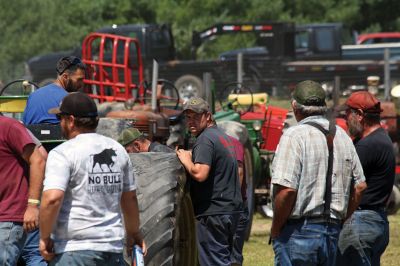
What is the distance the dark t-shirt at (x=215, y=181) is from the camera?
9.01 m

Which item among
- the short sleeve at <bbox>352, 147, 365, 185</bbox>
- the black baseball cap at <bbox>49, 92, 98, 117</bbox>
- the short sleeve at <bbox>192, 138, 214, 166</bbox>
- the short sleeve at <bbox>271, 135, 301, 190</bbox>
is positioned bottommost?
the short sleeve at <bbox>192, 138, 214, 166</bbox>

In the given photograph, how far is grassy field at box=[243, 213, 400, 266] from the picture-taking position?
1240 centimetres

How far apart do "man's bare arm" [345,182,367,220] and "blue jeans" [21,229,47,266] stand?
6.75ft

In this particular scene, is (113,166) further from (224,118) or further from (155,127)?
(224,118)

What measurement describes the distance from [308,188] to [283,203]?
0.20 m

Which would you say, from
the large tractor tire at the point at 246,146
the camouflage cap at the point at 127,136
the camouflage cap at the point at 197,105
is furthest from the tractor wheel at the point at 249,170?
the camouflage cap at the point at 127,136

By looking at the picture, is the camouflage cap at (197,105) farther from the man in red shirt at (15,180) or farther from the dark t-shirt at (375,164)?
the man in red shirt at (15,180)

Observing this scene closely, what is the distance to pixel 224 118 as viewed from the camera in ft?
45.7

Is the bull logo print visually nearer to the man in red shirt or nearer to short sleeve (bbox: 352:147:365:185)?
the man in red shirt

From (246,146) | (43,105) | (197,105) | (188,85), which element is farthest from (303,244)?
(188,85)

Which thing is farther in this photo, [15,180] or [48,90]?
[48,90]

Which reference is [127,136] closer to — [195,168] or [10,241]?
[195,168]

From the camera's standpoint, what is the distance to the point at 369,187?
8.47 m

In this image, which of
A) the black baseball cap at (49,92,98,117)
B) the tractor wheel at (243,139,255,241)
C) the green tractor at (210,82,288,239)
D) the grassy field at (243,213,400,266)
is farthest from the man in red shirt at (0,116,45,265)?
the tractor wheel at (243,139,255,241)
